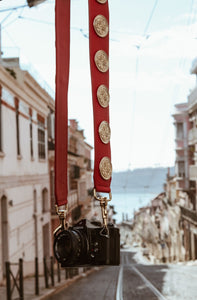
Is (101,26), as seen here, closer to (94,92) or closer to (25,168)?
(94,92)

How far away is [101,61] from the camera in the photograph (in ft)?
7.83

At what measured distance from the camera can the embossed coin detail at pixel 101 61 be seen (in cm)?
236

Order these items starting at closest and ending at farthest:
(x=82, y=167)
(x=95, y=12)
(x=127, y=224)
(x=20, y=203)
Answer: (x=95, y=12) → (x=20, y=203) → (x=82, y=167) → (x=127, y=224)

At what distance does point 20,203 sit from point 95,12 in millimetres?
10396

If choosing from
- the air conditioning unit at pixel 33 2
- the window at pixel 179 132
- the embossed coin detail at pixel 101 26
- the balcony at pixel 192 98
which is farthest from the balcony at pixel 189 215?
the embossed coin detail at pixel 101 26

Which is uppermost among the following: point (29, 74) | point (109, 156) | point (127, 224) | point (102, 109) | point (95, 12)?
point (29, 74)

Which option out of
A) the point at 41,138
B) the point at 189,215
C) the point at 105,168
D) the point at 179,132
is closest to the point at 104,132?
the point at 105,168

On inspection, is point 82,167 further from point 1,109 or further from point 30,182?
point 1,109

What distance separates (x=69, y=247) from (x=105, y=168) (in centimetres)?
50

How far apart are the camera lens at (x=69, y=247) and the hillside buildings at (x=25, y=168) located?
28.0 feet

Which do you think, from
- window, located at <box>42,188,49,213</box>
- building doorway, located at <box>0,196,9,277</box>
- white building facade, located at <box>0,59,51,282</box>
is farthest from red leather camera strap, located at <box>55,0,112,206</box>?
window, located at <box>42,188,49,213</box>

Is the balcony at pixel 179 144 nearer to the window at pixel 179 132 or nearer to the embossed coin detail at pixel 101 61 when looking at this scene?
the window at pixel 179 132

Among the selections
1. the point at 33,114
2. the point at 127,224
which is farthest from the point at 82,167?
the point at 127,224

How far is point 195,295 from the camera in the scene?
671cm
